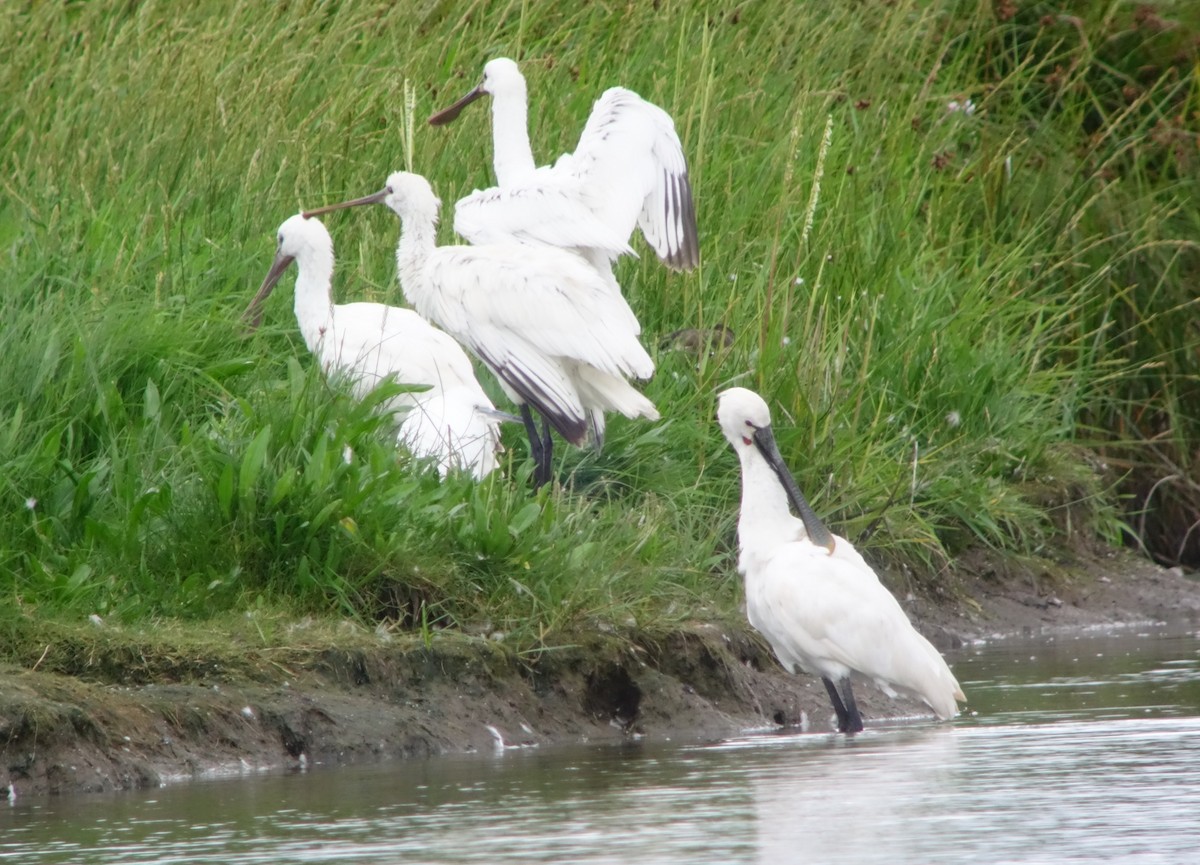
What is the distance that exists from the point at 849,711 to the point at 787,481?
0.82m

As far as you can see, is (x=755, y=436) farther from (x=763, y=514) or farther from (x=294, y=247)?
(x=294, y=247)

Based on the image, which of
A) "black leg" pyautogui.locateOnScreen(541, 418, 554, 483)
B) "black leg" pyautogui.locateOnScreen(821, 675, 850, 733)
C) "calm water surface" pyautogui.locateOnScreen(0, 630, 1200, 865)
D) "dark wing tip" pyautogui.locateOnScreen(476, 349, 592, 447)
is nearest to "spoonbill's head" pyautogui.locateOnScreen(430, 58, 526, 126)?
"dark wing tip" pyautogui.locateOnScreen(476, 349, 592, 447)

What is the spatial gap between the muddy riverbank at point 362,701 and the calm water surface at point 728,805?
181 mm

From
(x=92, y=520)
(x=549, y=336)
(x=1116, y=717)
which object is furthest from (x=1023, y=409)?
(x=92, y=520)

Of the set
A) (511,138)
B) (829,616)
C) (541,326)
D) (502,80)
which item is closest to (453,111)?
(502,80)

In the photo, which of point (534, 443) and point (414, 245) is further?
point (414, 245)

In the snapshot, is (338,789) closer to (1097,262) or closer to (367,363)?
(367,363)

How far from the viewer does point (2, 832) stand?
416 centimetres

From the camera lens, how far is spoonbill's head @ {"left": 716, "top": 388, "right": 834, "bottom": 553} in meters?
6.40

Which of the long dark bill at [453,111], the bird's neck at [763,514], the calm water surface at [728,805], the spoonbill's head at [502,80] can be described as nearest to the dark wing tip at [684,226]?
the spoonbill's head at [502,80]

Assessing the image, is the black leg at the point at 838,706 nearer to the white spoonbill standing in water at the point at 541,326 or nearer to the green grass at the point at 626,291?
A: the green grass at the point at 626,291

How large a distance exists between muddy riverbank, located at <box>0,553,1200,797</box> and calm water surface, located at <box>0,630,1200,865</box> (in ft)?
0.59

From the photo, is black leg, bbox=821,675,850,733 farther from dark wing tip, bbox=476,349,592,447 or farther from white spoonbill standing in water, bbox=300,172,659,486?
white spoonbill standing in water, bbox=300,172,659,486

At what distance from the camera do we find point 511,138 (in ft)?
27.2
